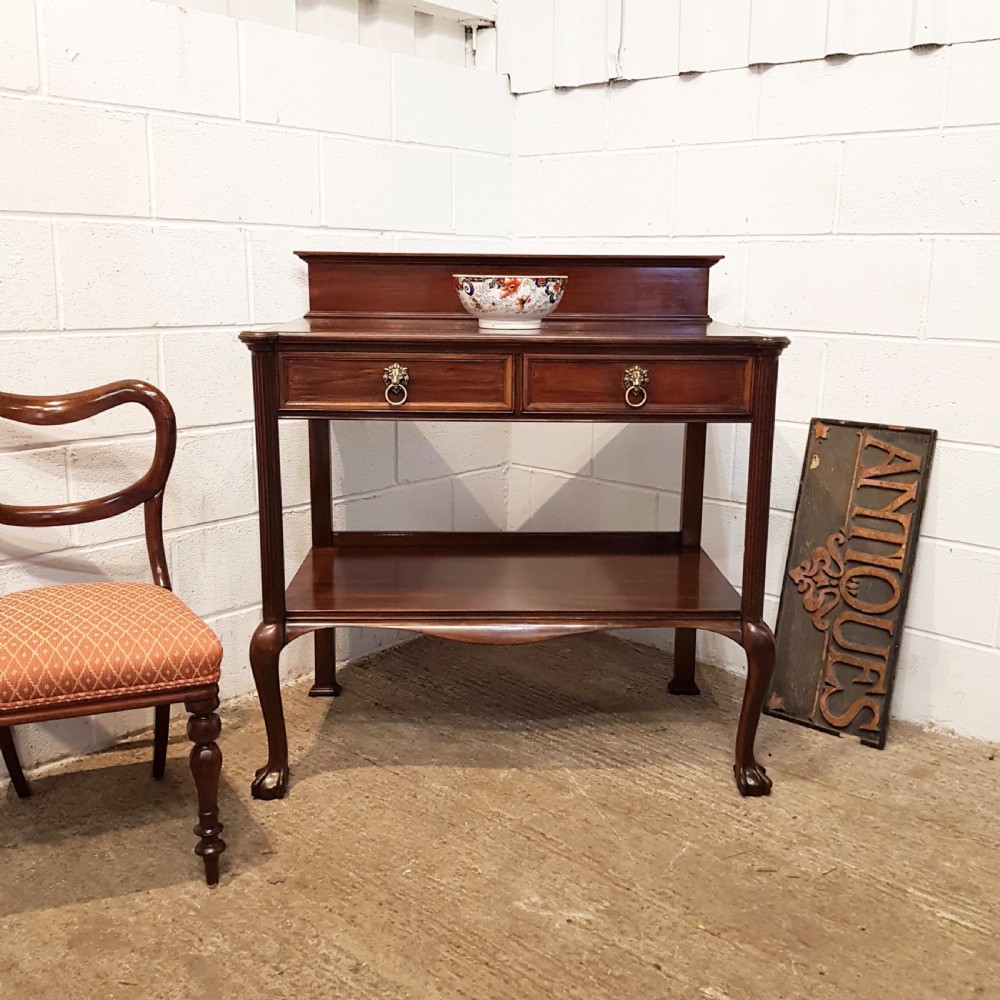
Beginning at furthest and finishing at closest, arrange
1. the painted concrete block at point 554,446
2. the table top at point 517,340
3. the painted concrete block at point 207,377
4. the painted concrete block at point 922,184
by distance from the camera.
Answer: the painted concrete block at point 554,446 → the painted concrete block at point 207,377 → the painted concrete block at point 922,184 → the table top at point 517,340

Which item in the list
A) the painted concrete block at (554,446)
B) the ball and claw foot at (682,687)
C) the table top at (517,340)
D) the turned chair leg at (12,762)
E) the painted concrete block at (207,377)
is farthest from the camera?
the painted concrete block at (554,446)

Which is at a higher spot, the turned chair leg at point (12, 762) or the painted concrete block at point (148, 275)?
the painted concrete block at point (148, 275)

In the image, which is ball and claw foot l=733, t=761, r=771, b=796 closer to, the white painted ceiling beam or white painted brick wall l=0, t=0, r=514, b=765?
white painted brick wall l=0, t=0, r=514, b=765

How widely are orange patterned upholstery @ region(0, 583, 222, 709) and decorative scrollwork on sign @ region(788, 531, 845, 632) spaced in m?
1.33

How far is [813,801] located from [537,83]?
184 centimetres

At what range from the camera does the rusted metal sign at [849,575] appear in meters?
2.17

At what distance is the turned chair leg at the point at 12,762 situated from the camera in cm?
187

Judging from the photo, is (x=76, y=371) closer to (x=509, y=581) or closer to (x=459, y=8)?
(x=509, y=581)

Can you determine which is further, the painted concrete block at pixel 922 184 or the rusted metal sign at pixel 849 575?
the rusted metal sign at pixel 849 575

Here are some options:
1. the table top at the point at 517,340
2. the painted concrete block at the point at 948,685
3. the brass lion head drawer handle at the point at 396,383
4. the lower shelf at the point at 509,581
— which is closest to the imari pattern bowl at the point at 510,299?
the table top at the point at 517,340

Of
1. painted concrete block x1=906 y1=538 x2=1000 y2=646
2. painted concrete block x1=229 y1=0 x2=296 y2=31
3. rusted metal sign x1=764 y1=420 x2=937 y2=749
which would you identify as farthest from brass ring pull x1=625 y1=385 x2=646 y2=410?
painted concrete block x1=229 y1=0 x2=296 y2=31

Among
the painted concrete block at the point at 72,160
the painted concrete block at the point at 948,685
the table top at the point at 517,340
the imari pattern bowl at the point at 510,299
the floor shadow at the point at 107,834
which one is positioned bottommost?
the floor shadow at the point at 107,834

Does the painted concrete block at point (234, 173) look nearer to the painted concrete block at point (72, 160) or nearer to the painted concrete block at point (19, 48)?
the painted concrete block at point (72, 160)

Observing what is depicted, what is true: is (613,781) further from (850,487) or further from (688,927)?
(850,487)
